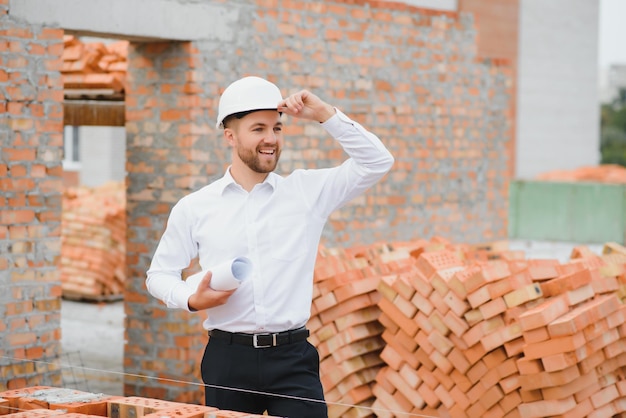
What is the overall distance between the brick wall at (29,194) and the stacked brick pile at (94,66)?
2.41 m

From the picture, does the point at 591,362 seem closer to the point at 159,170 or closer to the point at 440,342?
the point at 440,342

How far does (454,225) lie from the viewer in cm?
1081

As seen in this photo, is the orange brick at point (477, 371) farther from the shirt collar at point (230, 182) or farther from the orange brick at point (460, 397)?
the shirt collar at point (230, 182)

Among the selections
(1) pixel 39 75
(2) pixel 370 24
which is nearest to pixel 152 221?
(1) pixel 39 75

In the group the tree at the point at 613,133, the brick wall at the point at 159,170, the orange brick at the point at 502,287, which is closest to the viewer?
the orange brick at the point at 502,287

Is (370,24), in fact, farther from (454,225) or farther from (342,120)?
(342,120)

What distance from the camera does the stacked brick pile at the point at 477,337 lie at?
5754 millimetres

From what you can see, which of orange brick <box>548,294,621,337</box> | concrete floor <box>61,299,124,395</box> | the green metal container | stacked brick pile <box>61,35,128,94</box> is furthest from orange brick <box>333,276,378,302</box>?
the green metal container

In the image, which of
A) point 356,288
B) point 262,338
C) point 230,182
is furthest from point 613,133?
point 262,338

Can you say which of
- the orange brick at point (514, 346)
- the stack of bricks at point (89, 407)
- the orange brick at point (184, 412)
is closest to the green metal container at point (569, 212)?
the orange brick at point (514, 346)

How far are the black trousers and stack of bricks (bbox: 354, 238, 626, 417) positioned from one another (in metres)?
1.30

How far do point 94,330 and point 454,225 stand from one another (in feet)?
13.4

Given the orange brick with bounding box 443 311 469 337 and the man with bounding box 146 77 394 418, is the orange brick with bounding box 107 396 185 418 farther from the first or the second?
the orange brick with bounding box 443 311 469 337

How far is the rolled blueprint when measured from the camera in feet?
13.3
